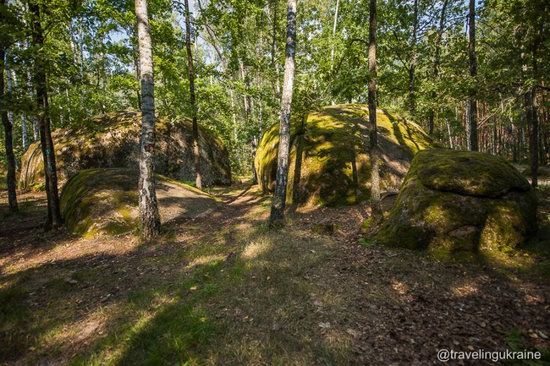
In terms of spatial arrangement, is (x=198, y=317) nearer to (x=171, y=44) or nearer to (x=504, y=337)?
(x=504, y=337)

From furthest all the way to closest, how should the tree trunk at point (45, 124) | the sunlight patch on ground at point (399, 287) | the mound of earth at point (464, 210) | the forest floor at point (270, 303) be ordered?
the tree trunk at point (45, 124), the mound of earth at point (464, 210), the sunlight patch on ground at point (399, 287), the forest floor at point (270, 303)

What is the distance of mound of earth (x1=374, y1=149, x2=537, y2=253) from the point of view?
6785 mm

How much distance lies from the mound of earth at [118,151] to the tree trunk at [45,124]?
9114mm

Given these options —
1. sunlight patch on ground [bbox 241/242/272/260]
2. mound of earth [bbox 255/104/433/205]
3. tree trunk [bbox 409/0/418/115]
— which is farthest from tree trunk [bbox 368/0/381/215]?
tree trunk [bbox 409/0/418/115]

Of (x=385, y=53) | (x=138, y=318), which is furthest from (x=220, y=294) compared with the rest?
(x=385, y=53)

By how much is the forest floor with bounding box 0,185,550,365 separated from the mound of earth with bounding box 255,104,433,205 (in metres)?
3.97

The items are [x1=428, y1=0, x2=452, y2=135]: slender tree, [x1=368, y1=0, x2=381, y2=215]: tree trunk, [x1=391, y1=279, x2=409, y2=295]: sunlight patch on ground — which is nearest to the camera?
[x1=391, y1=279, x2=409, y2=295]: sunlight patch on ground

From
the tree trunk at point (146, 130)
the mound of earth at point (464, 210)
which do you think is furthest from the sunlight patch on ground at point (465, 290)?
the tree trunk at point (146, 130)

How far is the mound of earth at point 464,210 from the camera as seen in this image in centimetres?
679

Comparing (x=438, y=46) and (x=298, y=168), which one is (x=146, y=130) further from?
(x=438, y=46)

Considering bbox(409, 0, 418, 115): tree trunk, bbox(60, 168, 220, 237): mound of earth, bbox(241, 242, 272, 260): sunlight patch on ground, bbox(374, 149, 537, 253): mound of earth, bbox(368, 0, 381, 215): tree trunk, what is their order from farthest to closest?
bbox(409, 0, 418, 115): tree trunk → bbox(60, 168, 220, 237): mound of earth → bbox(368, 0, 381, 215): tree trunk → bbox(241, 242, 272, 260): sunlight patch on ground → bbox(374, 149, 537, 253): mound of earth

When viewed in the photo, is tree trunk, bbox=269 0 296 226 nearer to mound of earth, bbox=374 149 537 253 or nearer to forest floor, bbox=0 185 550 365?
forest floor, bbox=0 185 550 365

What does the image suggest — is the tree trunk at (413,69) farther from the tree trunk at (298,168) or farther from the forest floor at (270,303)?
the forest floor at (270,303)

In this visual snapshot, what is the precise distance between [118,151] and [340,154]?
16.3m
